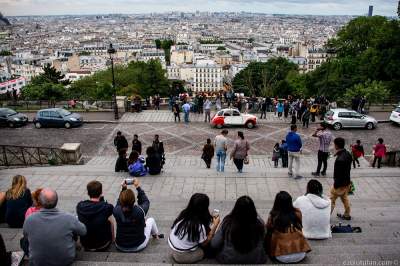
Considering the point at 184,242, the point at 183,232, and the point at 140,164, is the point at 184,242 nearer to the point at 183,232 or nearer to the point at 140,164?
the point at 183,232

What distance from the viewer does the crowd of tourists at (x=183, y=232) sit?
584 cm

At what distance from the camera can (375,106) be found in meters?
29.3

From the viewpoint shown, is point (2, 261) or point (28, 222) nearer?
point (2, 261)

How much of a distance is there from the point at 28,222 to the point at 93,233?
109 centimetres

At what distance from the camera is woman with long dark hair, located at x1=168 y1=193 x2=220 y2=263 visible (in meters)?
6.12

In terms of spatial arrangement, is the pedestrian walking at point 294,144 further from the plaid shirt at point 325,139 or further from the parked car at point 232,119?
the parked car at point 232,119

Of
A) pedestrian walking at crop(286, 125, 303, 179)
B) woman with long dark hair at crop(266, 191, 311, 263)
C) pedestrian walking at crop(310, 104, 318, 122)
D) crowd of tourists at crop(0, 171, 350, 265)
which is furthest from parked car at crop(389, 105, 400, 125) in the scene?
woman with long dark hair at crop(266, 191, 311, 263)

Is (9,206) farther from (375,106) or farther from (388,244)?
(375,106)

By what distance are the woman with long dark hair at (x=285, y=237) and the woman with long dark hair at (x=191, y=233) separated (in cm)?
91

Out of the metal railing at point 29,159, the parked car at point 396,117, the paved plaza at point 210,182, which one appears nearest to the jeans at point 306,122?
the paved plaza at point 210,182

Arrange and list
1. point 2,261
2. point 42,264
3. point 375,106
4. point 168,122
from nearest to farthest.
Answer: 1. point 2,261
2. point 42,264
3. point 168,122
4. point 375,106

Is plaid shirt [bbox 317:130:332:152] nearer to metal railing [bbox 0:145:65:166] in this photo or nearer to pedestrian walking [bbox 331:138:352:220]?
pedestrian walking [bbox 331:138:352:220]

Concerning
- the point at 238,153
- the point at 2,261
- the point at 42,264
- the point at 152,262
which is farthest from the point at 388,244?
the point at 238,153

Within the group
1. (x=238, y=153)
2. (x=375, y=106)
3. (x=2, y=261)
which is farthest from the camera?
(x=375, y=106)
